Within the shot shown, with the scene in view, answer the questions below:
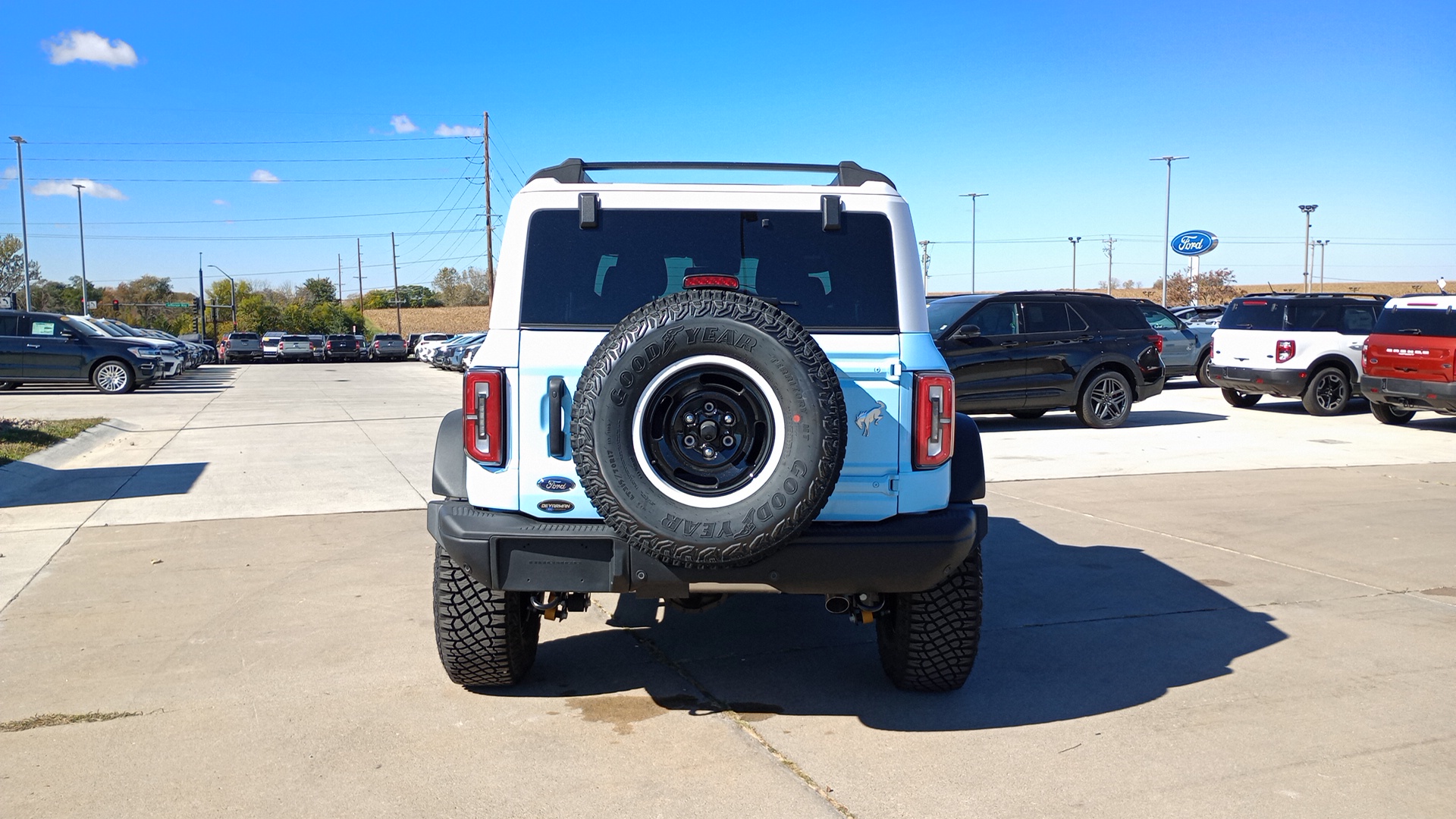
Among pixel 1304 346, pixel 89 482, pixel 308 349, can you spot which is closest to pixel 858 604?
pixel 89 482

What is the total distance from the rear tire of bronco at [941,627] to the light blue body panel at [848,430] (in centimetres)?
46

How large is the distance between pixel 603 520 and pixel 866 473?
95 cm

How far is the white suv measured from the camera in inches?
631

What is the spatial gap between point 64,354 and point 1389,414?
79.0 ft

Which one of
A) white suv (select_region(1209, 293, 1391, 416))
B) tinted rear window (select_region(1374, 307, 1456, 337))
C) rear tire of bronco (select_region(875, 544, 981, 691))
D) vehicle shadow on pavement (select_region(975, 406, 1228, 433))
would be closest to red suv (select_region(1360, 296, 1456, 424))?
tinted rear window (select_region(1374, 307, 1456, 337))

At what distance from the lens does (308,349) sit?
167 ft

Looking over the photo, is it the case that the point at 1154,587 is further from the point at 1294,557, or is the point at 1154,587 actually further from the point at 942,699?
the point at 942,699

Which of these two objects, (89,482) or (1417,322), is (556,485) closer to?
(89,482)

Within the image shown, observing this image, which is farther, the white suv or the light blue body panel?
the white suv

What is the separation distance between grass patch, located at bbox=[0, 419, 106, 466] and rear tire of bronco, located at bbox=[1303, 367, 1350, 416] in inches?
666

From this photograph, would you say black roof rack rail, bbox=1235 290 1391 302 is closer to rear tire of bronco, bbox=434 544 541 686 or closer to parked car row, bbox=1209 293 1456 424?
parked car row, bbox=1209 293 1456 424

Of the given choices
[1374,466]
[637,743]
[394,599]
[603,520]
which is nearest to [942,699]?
[637,743]

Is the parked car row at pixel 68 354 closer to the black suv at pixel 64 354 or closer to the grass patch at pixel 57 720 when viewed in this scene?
the black suv at pixel 64 354

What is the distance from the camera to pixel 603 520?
12.1 feet
